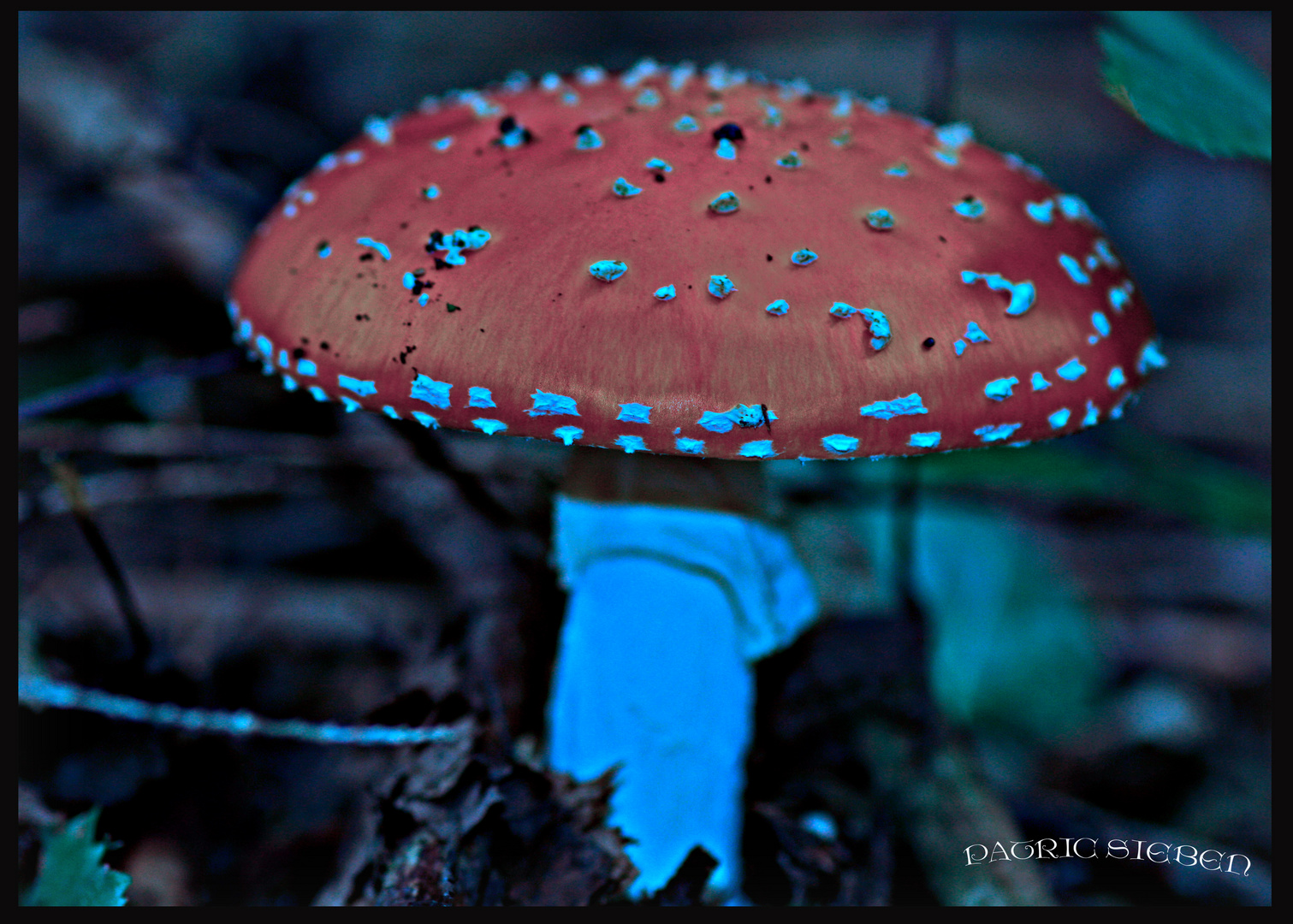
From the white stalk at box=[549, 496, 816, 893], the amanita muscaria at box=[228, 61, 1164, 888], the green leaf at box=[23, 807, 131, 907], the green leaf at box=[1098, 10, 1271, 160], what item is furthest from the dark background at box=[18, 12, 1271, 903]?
the amanita muscaria at box=[228, 61, 1164, 888]

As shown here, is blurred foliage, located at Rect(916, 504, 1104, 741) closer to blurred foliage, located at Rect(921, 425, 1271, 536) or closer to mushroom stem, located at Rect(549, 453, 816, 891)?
blurred foliage, located at Rect(921, 425, 1271, 536)

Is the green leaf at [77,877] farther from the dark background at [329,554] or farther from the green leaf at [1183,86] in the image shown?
the green leaf at [1183,86]

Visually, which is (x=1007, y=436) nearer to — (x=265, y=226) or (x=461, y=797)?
(x=461, y=797)

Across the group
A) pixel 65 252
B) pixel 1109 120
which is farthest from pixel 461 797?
pixel 1109 120

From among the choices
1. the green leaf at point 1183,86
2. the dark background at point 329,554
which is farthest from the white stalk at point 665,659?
the green leaf at point 1183,86

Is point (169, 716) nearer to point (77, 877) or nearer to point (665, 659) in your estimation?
point (77, 877)

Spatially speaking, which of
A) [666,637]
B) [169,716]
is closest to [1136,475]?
[666,637]
